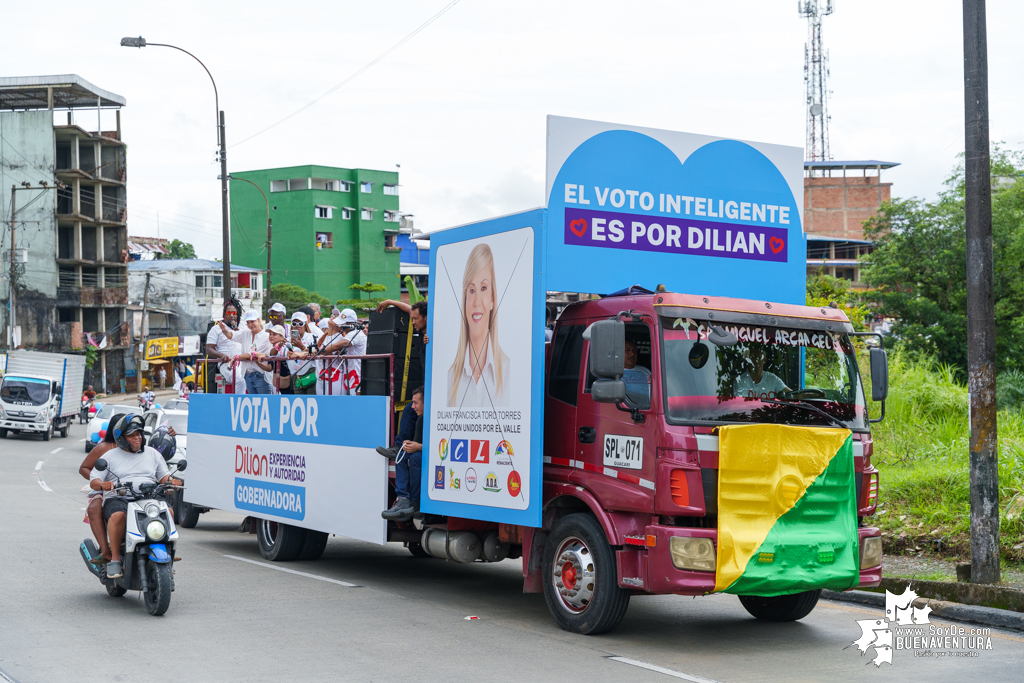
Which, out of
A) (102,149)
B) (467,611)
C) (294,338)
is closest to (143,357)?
(102,149)

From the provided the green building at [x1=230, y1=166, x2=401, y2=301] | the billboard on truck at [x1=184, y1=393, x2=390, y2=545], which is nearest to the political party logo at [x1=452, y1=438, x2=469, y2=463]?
the billboard on truck at [x1=184, y1=393, x2=390, y2=545]

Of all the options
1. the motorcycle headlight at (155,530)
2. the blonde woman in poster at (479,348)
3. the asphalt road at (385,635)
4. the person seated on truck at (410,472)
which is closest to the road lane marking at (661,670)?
the asphalt road at (385,635)

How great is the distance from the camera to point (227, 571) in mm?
11234

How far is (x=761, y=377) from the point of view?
7.65 m

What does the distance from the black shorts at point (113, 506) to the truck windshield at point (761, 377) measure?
4964 mm

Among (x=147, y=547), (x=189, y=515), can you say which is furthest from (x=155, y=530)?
(x=189, y=515)

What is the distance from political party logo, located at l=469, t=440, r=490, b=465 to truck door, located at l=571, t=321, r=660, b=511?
32.7 inches

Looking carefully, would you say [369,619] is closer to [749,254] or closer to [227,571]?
[227,571]

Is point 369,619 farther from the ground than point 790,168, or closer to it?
closer to it

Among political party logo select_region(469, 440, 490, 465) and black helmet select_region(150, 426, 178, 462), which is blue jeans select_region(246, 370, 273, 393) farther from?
political party logo select_region(469, 440, 490, 465)

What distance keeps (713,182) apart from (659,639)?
3858 millimetres

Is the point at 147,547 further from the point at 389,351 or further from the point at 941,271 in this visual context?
the point at 941,271

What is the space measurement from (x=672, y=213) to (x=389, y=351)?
324cm

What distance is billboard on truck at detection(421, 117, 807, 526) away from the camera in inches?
317
